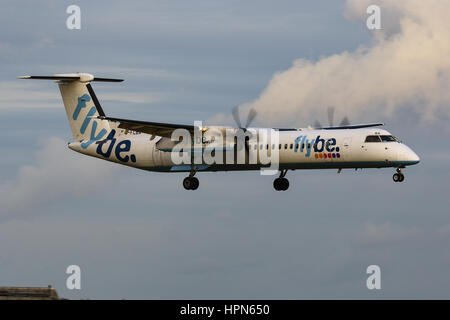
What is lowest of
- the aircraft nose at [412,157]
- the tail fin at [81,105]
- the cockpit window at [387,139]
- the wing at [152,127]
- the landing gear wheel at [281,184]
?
the aircraft nose at [412,157]

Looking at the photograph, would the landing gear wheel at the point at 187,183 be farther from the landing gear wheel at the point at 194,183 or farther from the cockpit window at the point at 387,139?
the cockpit window at the point at 387,139

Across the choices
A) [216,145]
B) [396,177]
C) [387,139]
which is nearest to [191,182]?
[216,145]

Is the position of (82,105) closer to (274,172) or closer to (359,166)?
(274,172)

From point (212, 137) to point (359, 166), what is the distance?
24.1 ft

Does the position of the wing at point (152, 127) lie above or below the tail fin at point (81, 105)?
below

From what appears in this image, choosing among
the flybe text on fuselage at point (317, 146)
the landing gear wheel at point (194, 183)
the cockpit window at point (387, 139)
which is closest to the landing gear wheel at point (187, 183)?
the landing gear wheel at point (194, 183)

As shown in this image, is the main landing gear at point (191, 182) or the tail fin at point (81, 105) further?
the tail fin at point (81, 105)

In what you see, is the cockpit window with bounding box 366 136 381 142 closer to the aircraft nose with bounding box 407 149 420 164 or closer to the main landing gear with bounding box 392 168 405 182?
the aircraft nose with bounding box 407 149 420 164

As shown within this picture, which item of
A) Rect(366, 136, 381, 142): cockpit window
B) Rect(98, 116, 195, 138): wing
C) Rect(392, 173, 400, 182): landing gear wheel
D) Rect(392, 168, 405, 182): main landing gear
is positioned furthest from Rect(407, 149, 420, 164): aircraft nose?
Rect(98, 116, 195, 138): wing

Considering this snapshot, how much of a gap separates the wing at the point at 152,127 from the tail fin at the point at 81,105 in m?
3.70

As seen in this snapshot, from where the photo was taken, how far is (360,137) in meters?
36.8

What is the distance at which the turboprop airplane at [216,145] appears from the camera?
3662 cm

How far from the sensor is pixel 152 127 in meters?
39.6

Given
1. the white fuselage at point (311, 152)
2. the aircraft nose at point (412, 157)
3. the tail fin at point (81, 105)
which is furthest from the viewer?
the tail fin at point (81, 105)
